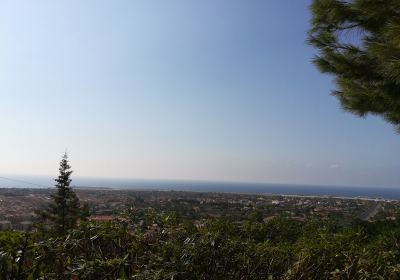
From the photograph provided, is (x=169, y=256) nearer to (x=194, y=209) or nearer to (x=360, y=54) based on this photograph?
(x=360, y=54)

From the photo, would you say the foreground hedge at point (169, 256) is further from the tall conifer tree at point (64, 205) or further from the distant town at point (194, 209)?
the tall conifer tree at point (64, 205)

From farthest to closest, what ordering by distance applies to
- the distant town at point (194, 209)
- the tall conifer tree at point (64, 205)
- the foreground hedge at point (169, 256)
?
the tall conifer tree at point (64, 205) < the distant town at point (194, 209) < the foreground hedge at point (169, 256)

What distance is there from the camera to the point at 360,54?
13.0 feet

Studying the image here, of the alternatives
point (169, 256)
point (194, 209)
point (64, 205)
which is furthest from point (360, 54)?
point (64, 205)

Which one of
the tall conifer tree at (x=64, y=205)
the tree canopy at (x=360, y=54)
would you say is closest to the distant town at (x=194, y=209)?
the tall conifer tree at (x=64, y=205)

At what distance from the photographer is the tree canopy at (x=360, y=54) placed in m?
3.35

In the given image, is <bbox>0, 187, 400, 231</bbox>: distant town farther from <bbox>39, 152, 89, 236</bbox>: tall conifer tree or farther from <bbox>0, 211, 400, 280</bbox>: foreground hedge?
<bbox>39, 152, 89, 236</bbox>: tall conifer tree

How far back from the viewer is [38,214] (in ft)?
43.0

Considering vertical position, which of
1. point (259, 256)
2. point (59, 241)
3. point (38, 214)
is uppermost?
point (59, 241)

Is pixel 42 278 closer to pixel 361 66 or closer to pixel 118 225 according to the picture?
pixel 118 225

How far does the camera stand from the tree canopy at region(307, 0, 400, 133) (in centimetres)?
335

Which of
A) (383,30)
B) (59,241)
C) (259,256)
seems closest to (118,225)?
(59,241)

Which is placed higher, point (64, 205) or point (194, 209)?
point (194, 209)

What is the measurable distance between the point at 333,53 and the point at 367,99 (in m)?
0.92
